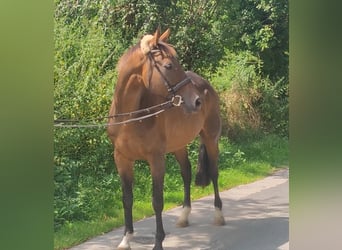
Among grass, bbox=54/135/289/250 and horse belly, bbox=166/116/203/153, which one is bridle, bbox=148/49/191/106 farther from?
grass, bbox=54/135/289/250

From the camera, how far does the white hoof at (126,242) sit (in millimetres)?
3166

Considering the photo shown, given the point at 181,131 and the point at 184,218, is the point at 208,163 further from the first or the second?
the point at 181,131

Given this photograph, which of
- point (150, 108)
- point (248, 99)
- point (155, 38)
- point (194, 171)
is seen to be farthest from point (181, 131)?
point (248, 99)

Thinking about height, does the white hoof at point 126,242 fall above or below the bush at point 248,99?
below

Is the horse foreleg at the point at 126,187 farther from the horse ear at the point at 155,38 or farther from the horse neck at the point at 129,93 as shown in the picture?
the horse ear at the point at 155,38

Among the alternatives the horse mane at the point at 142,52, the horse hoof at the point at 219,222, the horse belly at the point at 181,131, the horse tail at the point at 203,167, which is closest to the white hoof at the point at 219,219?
the horse hoof at the point at 219,222

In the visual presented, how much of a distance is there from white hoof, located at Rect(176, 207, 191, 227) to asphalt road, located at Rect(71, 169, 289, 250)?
44mm

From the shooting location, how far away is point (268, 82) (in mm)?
6094

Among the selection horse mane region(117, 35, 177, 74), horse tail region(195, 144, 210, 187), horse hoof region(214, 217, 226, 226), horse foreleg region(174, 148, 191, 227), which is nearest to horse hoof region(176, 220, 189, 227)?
horse foreleg region(174, 148, 191, 227)

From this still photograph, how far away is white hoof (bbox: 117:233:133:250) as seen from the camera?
10.4ft

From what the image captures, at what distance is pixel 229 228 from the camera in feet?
12.1

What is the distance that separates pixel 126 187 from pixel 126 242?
36 centimetres
